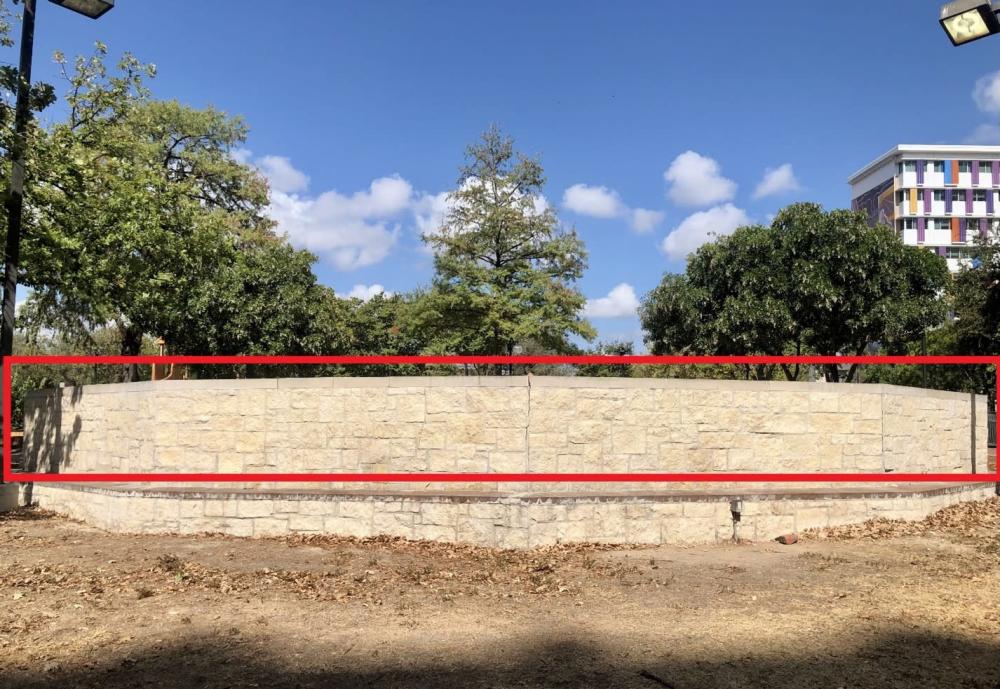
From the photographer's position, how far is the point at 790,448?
966 cm

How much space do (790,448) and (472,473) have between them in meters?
4.58

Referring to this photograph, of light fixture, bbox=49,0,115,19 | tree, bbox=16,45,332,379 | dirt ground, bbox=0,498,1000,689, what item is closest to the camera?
dirt ground, bbox=0,498,1000,689

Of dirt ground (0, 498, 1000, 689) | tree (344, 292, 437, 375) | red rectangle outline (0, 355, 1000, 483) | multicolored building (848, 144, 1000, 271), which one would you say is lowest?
dirt ground (0, 498, 1000, 689)

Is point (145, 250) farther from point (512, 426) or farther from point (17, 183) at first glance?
point (512, 426)

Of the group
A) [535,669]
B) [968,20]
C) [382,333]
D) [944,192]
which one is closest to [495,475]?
[535,669]

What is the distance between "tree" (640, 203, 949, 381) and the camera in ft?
68.4

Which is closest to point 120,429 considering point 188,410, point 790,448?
point 188,410

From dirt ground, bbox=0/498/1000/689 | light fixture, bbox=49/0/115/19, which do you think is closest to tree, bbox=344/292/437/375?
light fixture, bbox=49/0/115/19

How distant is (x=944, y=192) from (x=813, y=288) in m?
83.1

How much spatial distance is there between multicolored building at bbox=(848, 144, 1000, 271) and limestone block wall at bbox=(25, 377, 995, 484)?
89723mm

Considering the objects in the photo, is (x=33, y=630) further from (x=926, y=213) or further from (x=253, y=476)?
(x=926, y=213)

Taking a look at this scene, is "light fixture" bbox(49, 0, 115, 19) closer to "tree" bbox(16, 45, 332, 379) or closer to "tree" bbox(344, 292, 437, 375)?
"tree" bbox(16, 45, 332, 379)

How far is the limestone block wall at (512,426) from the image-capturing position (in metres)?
9.06

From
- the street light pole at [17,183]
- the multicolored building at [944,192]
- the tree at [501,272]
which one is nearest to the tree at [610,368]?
the tree at [501,272]
